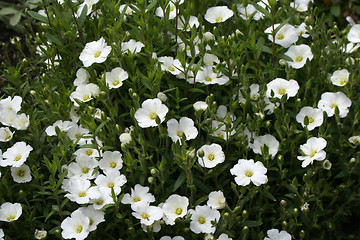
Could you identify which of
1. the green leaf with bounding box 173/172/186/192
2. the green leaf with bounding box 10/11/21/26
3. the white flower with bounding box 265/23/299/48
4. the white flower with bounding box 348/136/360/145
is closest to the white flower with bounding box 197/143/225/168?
the green leaf with bounding box 173/172/186/192

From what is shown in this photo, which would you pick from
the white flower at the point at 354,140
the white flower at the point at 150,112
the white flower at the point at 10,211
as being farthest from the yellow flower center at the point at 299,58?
the white flower at the point at 10,211

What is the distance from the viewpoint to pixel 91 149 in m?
2.81

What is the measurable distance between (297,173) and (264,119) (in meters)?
0.40

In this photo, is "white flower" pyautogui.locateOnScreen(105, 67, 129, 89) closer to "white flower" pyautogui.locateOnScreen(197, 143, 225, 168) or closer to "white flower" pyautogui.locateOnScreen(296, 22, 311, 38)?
"white flower" pyautogui.locateOnScreen(197, 143, 225, 168)

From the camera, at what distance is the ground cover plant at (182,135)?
2.59 m

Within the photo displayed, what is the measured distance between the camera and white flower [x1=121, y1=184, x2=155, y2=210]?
101 inches

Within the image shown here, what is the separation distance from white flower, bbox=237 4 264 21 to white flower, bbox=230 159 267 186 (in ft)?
3.61

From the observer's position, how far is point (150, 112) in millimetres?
2701

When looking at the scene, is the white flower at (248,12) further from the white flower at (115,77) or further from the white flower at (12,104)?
the white flower at (12,104)

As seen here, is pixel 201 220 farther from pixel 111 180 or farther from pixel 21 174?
pixel 21 174

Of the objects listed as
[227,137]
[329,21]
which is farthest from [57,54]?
[329,21]

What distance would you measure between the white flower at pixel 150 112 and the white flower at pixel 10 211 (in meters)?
0.82

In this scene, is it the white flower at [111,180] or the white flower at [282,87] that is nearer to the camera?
the white flower at [111,180]

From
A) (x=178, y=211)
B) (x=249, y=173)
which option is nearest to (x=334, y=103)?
(x=249, y=173)
